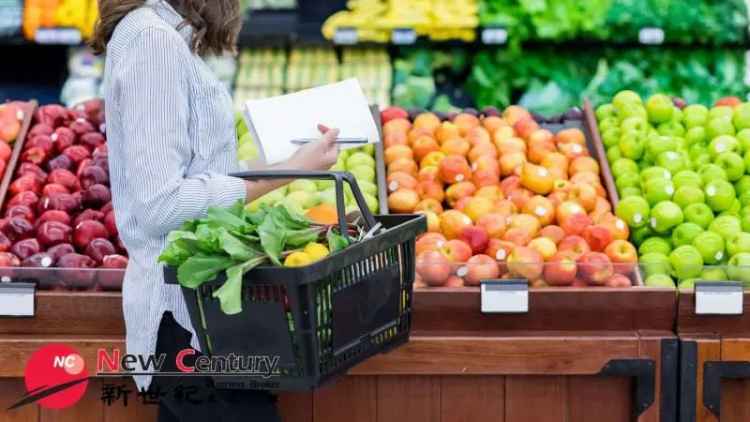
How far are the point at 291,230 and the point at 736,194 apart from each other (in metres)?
1.75

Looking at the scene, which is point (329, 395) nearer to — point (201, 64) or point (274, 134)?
point (274, 134)

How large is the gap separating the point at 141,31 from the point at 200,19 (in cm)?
13

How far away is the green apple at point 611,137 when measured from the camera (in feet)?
12.4

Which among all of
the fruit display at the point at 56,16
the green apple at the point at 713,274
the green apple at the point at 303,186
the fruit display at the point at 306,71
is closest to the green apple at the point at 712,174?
the green apple at the point at 713,274

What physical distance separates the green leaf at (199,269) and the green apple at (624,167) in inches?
74.6

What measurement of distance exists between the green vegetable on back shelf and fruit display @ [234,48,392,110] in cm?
371

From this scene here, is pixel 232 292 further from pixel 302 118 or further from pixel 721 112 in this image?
pixel 721 112

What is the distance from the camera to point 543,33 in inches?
221

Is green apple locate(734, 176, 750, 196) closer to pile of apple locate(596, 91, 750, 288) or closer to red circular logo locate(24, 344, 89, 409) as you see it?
pile of apple locate(596, 91, 750, 288)

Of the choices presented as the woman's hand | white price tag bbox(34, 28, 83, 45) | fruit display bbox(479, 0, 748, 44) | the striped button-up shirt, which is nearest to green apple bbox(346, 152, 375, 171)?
the woman's hand

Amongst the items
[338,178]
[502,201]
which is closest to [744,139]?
[502,201]

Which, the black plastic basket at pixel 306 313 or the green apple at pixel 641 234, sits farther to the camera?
the green apple at pixel 641 234

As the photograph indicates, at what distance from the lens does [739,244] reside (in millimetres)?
3143

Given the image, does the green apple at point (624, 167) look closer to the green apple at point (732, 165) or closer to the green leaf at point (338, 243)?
the green apple at point (732, 165)
